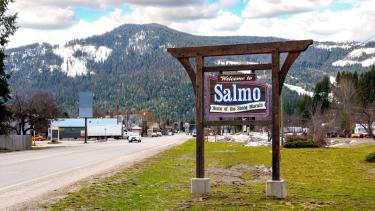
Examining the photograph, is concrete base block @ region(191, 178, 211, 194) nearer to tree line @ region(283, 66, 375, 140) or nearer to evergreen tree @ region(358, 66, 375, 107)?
tree line @ region(283, 66, 375, 140)

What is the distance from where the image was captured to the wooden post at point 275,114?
1339 cm

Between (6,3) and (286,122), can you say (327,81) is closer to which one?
(286,122)

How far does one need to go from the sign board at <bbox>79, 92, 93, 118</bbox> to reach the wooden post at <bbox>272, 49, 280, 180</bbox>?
79.1 m

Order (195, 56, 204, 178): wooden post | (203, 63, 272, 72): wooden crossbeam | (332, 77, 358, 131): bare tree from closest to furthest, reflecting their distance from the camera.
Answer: (203, 63, 272, 72): wooden crossbeam → (195, 56, 204, 178): wooden post → (332, 77, 358, 131): bare tree

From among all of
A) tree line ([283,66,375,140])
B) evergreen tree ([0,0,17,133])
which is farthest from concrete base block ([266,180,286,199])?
tree line ([283,66,375,140])

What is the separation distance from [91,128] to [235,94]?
4473 inches

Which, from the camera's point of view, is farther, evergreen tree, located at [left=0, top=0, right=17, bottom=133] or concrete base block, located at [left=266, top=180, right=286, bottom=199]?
evergreen tree, located at [left=0, top=0, right=17, bottom=133]

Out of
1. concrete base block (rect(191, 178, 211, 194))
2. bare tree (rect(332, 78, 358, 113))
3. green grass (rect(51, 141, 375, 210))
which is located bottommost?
green grass (rect(51, 141, 375, 210))

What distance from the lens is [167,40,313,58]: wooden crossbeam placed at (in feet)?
43.9

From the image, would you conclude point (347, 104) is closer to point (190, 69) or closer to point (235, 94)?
point (190, 69)

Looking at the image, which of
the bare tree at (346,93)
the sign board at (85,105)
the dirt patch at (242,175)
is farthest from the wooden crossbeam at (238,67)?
the bare tree at (346,93)

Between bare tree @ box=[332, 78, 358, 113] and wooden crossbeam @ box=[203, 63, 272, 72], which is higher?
bare tree @ box=[332, 78, 358, 113]

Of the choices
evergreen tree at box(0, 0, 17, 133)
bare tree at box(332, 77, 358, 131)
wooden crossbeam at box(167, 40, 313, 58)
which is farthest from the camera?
bare tree at box(332, 77, 358, 131)

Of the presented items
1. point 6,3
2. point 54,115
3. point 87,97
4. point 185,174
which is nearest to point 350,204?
point 185,174
